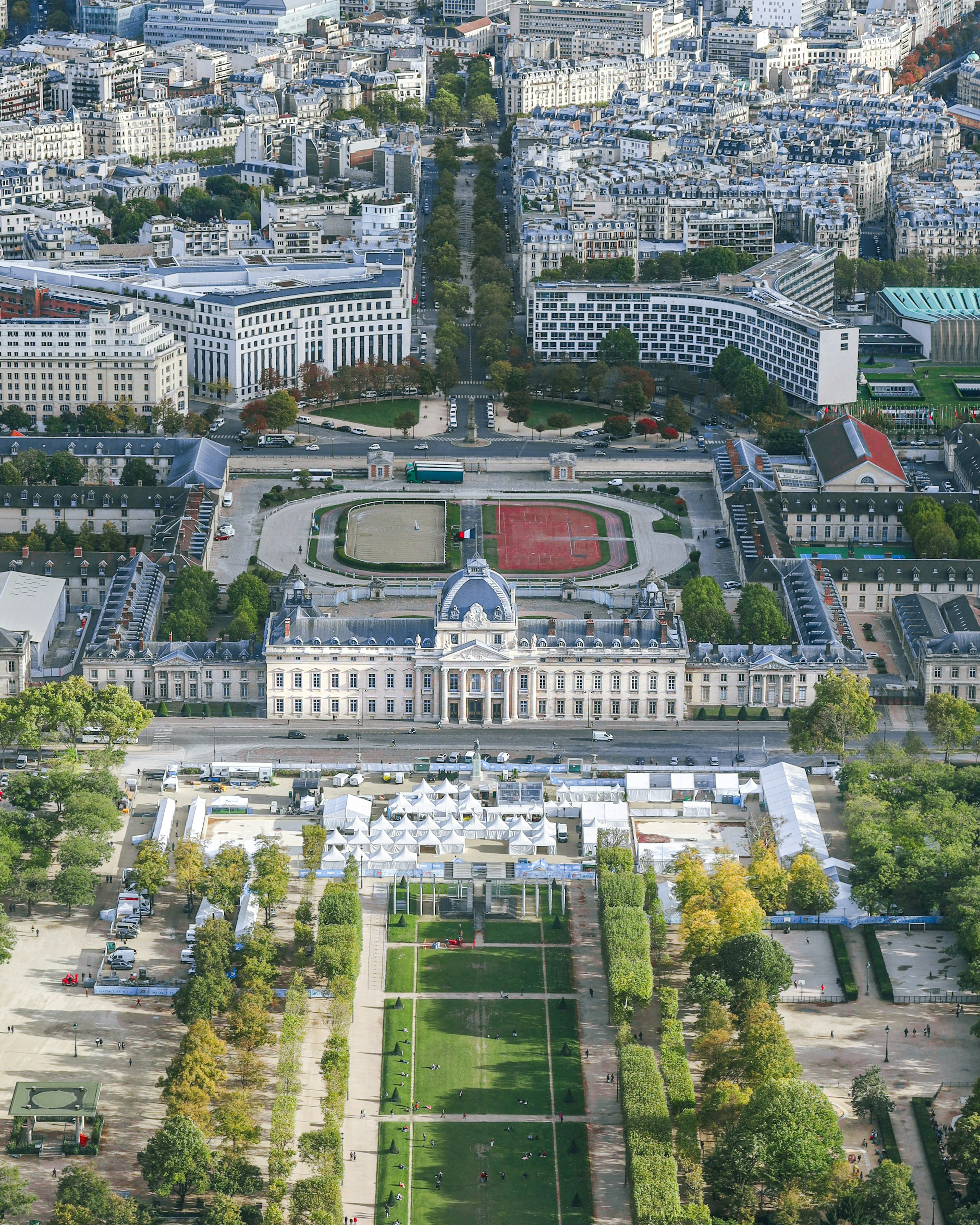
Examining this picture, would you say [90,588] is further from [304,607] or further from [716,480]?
[716,480]

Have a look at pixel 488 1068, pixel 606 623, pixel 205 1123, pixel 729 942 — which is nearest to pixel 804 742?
pixel 606 623

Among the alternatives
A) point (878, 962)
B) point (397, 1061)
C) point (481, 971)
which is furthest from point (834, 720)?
point (397, 1061)

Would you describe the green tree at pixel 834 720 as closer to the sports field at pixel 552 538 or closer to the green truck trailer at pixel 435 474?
the sports field at pixel 552 538

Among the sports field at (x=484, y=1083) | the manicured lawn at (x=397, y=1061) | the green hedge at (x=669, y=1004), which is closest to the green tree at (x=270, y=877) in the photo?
the sports field at (x=484, y=1083)

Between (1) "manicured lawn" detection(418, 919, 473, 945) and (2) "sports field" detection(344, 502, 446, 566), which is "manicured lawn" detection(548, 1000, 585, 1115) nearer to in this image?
(1) "manicured lawn" detection(418, 919, 473, 945)

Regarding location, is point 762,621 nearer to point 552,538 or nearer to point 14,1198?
point 552,538

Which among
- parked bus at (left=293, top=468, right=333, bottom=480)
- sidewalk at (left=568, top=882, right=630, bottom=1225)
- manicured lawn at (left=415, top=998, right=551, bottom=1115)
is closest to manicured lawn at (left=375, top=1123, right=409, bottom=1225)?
manicured lawn at (left=415, top=998, right=551, bottom=1115)
